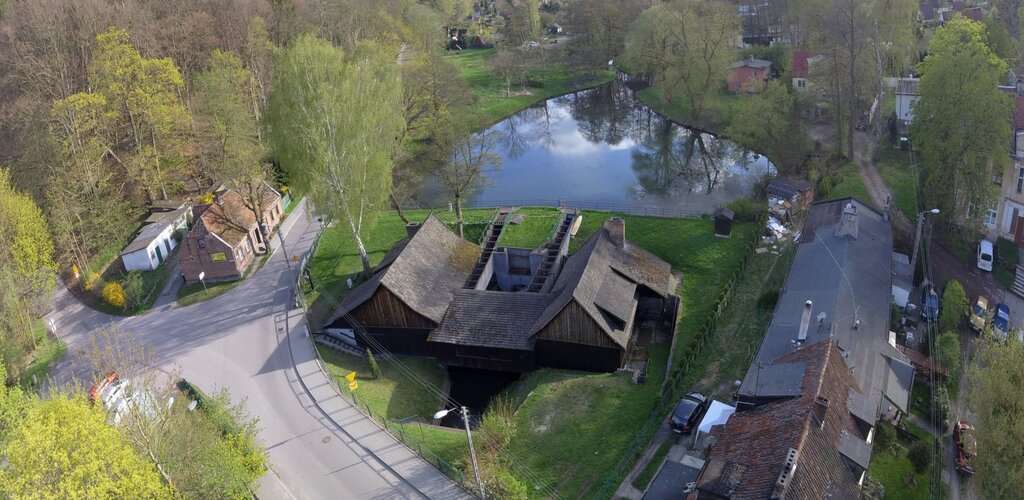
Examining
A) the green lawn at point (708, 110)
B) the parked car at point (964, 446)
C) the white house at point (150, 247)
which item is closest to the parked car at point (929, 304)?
the parked car at point (964, 446)

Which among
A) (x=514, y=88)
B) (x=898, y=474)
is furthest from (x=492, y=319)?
(x=514, y=88)

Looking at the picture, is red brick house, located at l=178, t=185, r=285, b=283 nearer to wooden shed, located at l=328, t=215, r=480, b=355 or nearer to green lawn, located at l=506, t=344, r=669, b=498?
wooden shed, located at l=328, t=215, r=480, b=355

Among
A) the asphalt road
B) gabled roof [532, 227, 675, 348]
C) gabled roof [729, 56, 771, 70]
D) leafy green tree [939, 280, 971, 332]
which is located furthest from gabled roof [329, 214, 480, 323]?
gabled roof [729, 56, 771, 70]

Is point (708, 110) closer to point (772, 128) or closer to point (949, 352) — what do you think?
point (772, 128)

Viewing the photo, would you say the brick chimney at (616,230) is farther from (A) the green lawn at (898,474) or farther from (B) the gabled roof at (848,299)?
(A) the green lawn at (898,474)

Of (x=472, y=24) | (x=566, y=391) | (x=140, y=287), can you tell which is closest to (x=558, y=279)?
(x=566, y=391)
